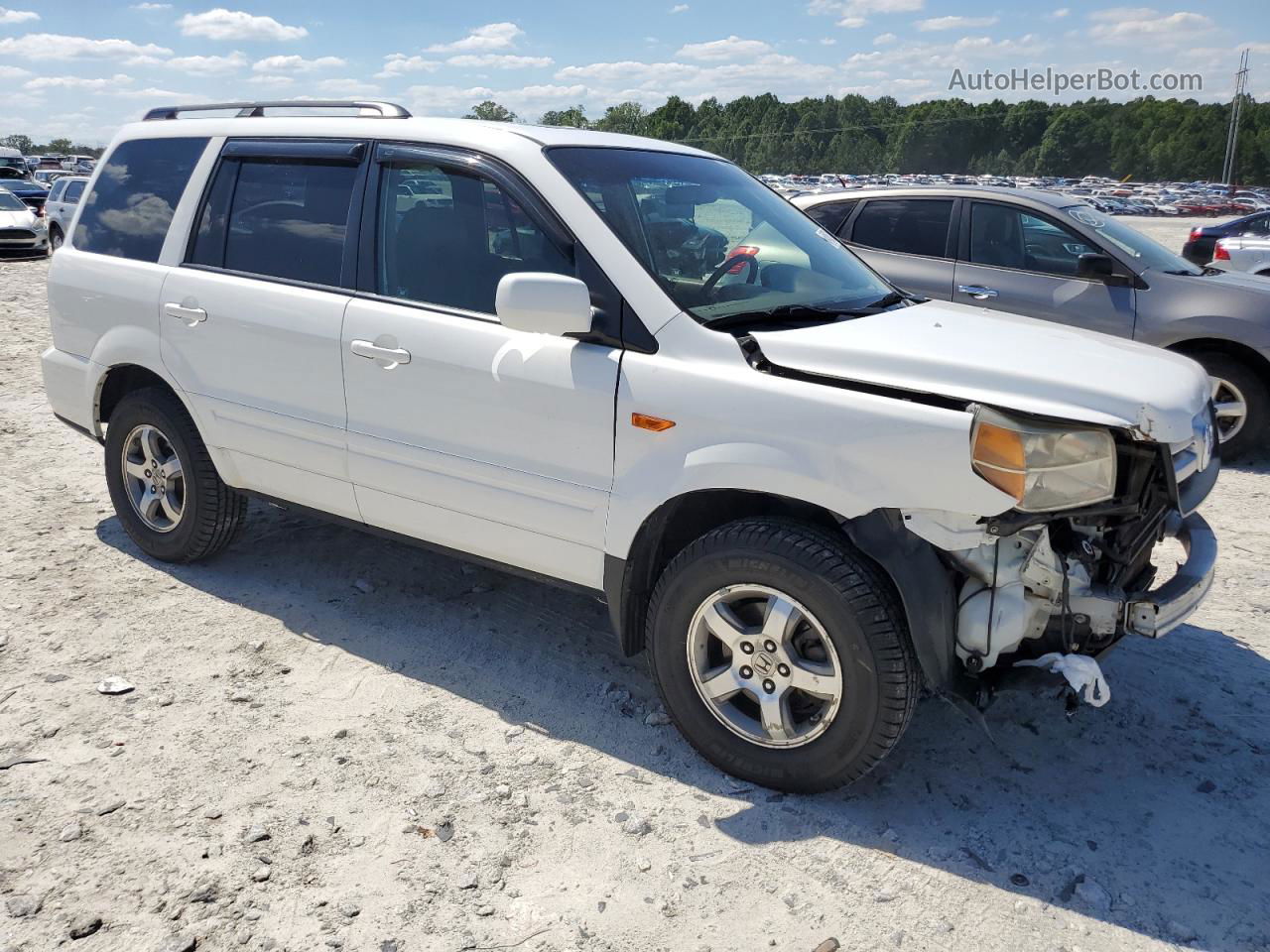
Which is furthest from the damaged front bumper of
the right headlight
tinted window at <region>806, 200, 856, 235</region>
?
tinted window at <region>806, 200, 856, 235</region>

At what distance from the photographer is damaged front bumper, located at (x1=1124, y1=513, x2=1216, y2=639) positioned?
2932 mm

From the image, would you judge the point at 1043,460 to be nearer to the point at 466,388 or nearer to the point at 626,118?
the point at 466,388

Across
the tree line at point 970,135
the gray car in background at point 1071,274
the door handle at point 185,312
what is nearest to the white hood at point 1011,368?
the door handle at point 185,312

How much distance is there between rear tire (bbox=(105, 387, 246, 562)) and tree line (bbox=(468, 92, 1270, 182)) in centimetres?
12529

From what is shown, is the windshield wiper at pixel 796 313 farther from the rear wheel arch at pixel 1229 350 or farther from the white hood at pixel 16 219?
the white hood at pixel 16 219

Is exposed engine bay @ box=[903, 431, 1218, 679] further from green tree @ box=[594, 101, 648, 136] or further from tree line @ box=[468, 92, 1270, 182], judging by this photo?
tree line @ box=[468, 92, 1270, 182]

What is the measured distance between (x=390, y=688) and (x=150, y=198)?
2538 mm

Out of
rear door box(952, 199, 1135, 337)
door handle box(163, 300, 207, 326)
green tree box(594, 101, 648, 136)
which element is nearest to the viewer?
door handle box(163, 300, 207, 326)

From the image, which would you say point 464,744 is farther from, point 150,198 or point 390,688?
point 150,198

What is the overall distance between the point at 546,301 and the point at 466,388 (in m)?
0.55

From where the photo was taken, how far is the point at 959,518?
281 cm

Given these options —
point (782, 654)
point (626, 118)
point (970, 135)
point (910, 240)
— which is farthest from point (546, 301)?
point (970, 135)

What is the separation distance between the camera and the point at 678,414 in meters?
3.08

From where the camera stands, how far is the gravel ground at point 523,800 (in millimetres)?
2648
